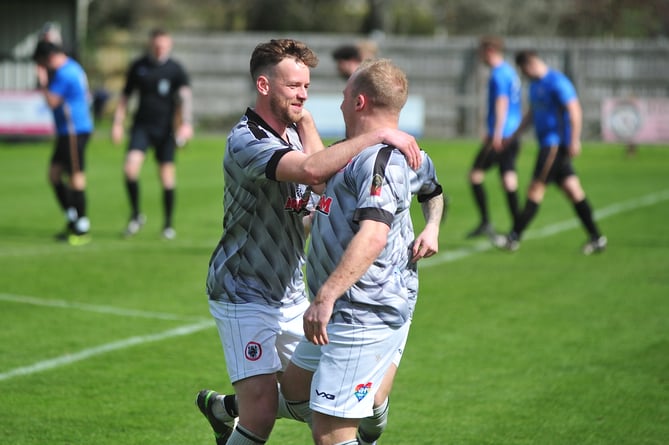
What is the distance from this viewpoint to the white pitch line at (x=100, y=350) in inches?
275

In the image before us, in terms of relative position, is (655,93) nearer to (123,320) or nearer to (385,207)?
(123,320)

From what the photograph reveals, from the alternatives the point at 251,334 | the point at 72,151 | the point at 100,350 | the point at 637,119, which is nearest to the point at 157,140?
the point at 72,151

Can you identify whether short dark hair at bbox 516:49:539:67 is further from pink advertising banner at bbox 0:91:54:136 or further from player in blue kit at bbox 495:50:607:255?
pink advertising banner at bbox 0:91:54:136

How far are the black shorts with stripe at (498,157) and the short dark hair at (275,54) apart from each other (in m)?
9.14

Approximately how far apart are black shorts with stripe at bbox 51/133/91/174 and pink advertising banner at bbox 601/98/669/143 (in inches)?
658

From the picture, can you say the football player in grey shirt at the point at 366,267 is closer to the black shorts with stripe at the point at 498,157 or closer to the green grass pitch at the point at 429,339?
the green grass pitch at the point at 429,339

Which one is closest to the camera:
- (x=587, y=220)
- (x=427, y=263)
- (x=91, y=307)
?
(x=91, y=307)

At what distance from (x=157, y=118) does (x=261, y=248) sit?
363 inches

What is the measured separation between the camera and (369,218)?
4027 millimetres

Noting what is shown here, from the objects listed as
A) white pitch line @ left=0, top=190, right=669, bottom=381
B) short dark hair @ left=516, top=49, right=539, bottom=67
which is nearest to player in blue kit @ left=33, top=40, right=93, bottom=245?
white pitch line @ left=0, top=190, right=669, bottom=381

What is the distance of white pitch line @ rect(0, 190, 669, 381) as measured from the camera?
7129 millimetres

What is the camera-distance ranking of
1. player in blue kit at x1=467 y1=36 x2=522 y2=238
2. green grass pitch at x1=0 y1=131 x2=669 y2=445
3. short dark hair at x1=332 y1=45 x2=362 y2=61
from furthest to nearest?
1. player in blue kit at x1=467 y1=36 x2=522 y2=238
2. short dark hair at x1=332 y1=45 x2=362 y2=61
3. green grass pitch at x1=0 y1=131 x2=669 y2=445

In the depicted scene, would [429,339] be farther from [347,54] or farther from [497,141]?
[497,141]

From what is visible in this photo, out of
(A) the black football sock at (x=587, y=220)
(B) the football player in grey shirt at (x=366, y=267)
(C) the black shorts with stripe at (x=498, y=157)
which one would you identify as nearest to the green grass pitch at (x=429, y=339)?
(A) the black football sock at (x=587, y=220)
